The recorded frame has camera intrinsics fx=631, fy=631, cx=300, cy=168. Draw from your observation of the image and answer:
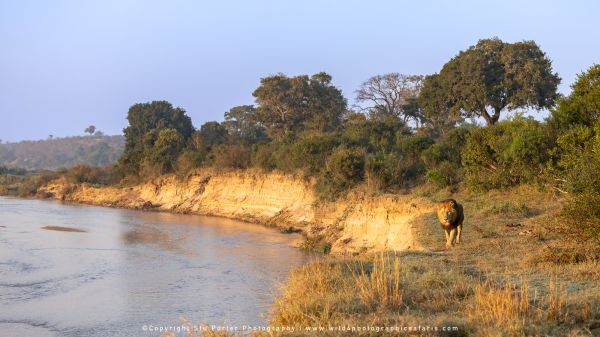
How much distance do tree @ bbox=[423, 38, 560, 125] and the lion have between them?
22313 mm

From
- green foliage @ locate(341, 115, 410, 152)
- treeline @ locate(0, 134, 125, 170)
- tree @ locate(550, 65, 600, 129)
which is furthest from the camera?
treeline @ locate(0, 134, 125, 170)

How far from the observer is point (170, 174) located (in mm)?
46531

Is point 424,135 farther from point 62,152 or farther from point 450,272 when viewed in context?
point 62,152

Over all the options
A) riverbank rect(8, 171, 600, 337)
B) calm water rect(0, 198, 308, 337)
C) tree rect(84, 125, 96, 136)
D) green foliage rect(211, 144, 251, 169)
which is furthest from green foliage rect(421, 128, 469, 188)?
tree rect(84, 125, 96, 136)

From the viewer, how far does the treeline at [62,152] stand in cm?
13525

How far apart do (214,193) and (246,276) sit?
24.2 metres

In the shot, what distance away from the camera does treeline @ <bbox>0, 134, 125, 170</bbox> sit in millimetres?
135250

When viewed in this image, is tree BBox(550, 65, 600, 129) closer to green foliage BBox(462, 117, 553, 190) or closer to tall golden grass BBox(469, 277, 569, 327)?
green foliage BBox(462, 117, 553, 190)

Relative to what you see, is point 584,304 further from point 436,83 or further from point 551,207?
point 436,83

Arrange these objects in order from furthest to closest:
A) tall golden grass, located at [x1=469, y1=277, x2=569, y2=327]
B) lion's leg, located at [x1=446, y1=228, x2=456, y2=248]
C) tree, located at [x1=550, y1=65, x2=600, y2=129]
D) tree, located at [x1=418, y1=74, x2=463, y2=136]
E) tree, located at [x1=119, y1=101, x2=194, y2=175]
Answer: tree, located at [x1=119, y1=101, x2=194, y2=175], tree, located at [x1=418, y1=74, x2=463, y2=136], tree, located at [x1=550, y1=65, x2=600, y2=129], lion's leg, located at [x1=446, y1=228, x2=456, y2=248], tall golden grass, located at [x1=469, y1=277, x2=569, y2=327]

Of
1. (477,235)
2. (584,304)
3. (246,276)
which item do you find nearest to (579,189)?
(477,235)

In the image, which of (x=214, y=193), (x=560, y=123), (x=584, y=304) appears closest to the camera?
(x=584, y=304)

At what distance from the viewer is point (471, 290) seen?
902 cm

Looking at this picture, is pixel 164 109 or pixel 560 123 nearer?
pixel 560 123
